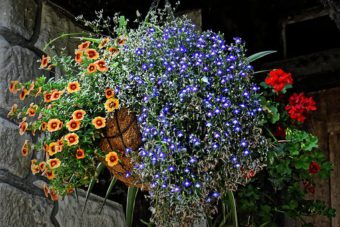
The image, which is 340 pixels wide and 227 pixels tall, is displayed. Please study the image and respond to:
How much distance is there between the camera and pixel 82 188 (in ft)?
10.1

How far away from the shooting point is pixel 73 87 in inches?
91.6

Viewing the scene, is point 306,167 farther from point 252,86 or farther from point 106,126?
point 106,126

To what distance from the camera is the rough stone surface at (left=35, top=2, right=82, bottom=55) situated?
3.09 meters

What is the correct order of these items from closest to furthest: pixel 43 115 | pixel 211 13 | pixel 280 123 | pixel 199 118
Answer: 1. pixel 199 118
2. pixel 43 115
3. pixel 280 123
4. pixel 211 13

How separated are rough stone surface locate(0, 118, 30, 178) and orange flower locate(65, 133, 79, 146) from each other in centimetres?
56

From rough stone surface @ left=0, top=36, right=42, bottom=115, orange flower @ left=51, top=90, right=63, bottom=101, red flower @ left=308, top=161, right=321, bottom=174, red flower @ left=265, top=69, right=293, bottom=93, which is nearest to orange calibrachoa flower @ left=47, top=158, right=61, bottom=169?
orange flower @ left=51, top=90, right=63, bottom=101

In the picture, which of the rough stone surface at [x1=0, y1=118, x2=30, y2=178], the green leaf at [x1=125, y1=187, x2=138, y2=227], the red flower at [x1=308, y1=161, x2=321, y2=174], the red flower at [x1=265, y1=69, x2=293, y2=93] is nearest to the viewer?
the green leaf at [x1=125, y1=187, x2=138, y2=227]

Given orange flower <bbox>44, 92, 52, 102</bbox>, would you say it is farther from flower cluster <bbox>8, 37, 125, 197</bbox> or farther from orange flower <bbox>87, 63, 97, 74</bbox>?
orange flower <bbox>87, 63, 97, 74</bbox>

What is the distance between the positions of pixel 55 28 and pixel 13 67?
41 cm

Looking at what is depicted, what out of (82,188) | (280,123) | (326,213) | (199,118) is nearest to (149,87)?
(199,118)

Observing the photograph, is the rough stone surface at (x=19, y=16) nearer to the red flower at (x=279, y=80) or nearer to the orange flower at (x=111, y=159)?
the orange flower at (x=111, y=159)

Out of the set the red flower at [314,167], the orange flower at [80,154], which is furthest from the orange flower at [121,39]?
the red flower at [314,167]

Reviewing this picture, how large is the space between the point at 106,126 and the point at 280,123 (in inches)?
49.3

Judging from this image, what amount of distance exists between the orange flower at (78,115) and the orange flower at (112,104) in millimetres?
85
